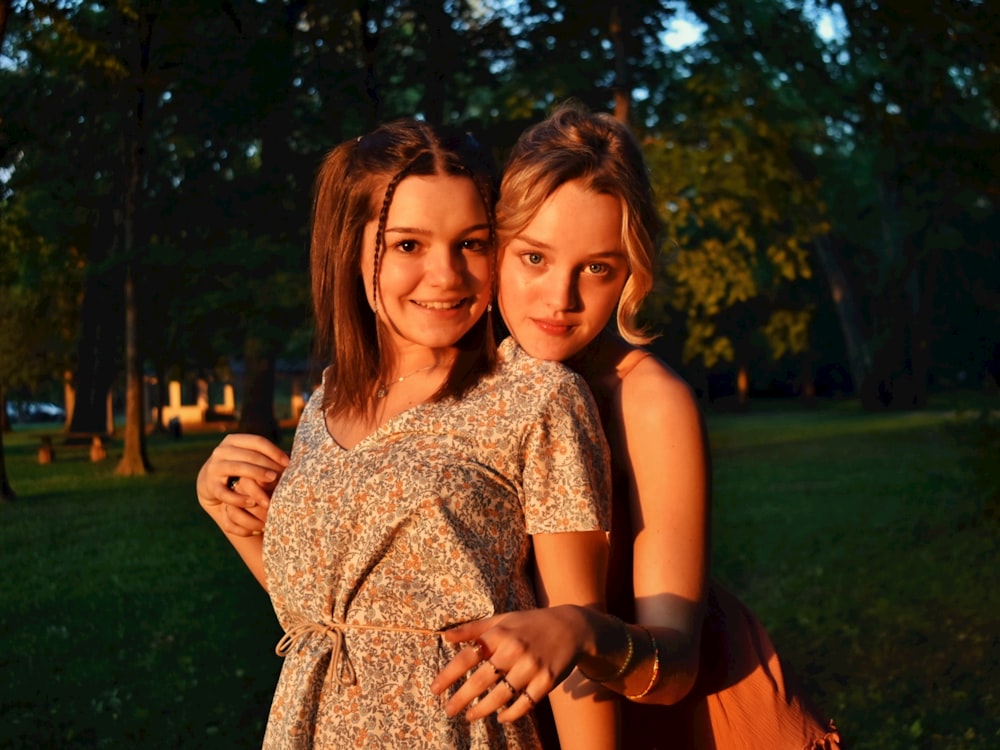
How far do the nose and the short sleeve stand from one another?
165 mm

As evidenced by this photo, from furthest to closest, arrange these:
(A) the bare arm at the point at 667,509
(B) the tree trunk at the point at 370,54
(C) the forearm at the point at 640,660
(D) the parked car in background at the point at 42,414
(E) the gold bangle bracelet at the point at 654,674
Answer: (D) the parked car in background at the point at 42,414
(B) the tree trunk at the point at 370,54
(A) the bare arm at the point at 667,509
(E) the gold bangle bracelet at the point at 654,674
(C) the forearm at the point at 640,660

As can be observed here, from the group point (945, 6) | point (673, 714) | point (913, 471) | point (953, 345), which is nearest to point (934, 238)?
point (953, 345)

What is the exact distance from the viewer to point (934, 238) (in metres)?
48.9

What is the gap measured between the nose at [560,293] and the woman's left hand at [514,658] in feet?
2.29

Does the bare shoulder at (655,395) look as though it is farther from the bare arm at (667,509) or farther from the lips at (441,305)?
the lips at (441,305)

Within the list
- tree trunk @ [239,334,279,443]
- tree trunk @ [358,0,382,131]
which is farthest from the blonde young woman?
tree trunk @ [239,334,279,443]

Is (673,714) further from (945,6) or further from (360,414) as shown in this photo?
(945,6)

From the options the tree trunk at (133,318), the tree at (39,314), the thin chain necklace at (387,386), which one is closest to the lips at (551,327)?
the thin chain necklace at (387,386)

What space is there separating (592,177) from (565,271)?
175 millimetres

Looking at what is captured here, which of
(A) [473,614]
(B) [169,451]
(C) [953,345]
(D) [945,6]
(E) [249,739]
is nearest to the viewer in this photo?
(A) [473,614]

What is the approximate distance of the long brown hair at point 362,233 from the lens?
2.59 m

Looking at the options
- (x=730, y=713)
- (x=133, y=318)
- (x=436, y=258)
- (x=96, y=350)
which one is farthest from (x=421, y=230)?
(x=96, y=350)

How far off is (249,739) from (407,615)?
585 cm

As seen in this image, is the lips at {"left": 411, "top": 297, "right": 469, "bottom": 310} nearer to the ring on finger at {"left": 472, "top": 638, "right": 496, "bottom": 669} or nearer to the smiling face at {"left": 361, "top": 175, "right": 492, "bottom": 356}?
the smiling face at {"left": 361, "top": 175, "right": 492, "bottom": 356}
